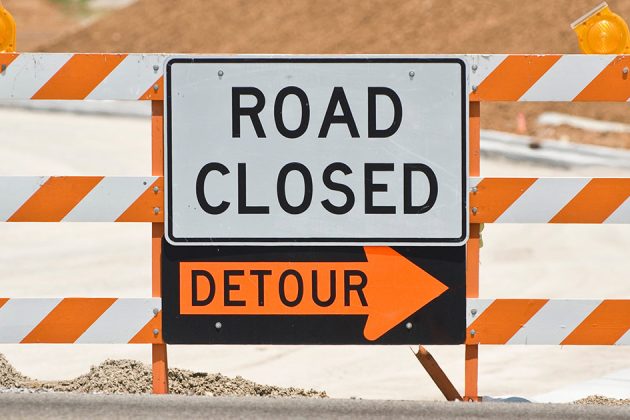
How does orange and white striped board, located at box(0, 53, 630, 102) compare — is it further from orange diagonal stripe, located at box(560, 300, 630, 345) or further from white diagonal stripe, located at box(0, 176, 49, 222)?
orange diagonal stripe, located at box(560, 300, 630, 345)

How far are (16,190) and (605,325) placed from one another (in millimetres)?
2426

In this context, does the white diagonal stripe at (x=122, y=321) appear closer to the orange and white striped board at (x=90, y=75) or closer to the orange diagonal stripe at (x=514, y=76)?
the orange and white striped board at (x=90, y=75)

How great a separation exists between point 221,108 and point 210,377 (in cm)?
141

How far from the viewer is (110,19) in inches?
1597

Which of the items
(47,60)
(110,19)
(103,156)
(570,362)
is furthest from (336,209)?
(110,19)

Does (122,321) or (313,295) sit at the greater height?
(313,295)

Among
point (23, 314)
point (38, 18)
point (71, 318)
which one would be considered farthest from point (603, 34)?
point (38, 18)

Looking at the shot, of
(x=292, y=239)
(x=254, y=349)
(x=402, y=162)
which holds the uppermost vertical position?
(x=402, y=162)

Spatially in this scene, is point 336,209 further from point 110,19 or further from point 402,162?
point 110,19

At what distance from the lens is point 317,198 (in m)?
5.09

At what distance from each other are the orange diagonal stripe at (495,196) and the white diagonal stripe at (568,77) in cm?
34

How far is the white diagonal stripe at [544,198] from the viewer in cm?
506

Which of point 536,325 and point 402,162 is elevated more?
point 402,162

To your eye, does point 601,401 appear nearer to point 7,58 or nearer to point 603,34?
point 603,34
